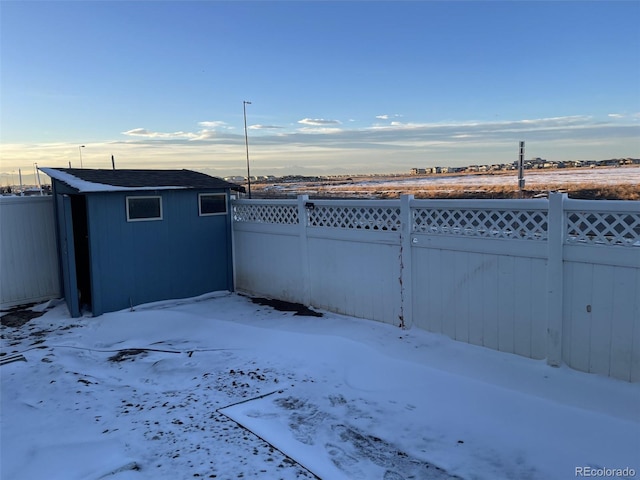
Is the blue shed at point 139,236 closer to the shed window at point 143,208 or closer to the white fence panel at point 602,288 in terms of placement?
the shed window at point 143,208

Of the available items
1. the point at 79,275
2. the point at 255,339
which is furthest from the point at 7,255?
the point at 255,339

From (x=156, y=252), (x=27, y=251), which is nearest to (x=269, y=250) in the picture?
(x=156, y=252)

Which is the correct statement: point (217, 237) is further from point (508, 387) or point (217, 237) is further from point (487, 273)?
point (508, 387)

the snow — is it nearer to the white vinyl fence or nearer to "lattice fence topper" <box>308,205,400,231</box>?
the white vinyl fence

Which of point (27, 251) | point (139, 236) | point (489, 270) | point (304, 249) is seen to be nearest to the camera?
point (489, 270)

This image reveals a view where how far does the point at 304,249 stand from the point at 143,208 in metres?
2.71

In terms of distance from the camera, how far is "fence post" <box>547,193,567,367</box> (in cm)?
439

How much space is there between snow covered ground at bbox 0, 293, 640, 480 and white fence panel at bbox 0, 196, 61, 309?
2.80m

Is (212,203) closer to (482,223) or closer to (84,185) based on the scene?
(84,185)

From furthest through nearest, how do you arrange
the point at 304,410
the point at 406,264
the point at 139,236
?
the point at 139,236 < the point at 406,264 < the point at 304,410

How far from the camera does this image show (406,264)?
580 centimetres

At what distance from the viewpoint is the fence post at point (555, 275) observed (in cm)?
439

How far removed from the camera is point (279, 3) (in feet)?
35.7

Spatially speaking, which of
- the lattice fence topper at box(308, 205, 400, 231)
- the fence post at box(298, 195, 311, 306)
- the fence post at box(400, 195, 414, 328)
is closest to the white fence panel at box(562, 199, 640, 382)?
the fence post at box(400, 195, 414, 328)
